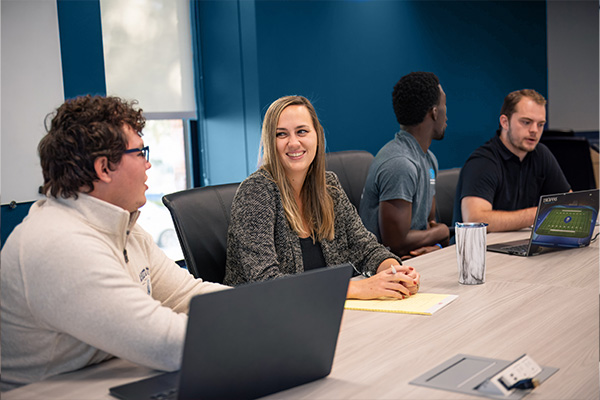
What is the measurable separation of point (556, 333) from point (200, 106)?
2936 mm

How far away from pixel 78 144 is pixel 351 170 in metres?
1.81

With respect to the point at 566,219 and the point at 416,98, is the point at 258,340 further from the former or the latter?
the point at 416,98

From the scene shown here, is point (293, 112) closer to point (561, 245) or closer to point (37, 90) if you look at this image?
point (561, 245)

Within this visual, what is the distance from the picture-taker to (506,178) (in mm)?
3057

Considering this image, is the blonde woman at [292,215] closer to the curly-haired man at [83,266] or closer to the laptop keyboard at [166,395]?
the curly-haired man at [83,266]

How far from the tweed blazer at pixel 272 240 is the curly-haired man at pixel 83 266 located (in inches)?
21.7

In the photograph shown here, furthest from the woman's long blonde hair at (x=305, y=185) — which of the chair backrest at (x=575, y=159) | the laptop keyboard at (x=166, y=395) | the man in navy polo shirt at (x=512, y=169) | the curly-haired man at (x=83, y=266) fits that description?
the chair backrest at (x=575, y=159)

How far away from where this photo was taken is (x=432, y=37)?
529cm

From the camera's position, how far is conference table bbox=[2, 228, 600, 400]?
1.15 metres

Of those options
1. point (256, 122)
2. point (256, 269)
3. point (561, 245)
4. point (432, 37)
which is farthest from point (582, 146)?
point (256, 269)

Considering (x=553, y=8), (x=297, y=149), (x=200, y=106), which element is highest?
(x=553, y=8)

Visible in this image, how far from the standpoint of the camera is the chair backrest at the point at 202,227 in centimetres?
204

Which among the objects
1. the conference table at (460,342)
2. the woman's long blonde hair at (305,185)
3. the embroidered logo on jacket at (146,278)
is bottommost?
the conference table at (460,342)

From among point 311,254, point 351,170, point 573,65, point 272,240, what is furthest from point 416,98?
point 573,65
